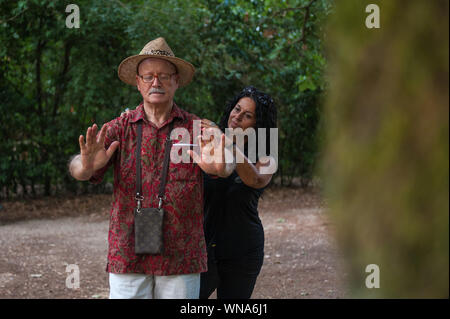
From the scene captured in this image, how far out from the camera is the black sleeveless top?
3502 mm

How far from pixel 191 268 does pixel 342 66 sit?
227cm

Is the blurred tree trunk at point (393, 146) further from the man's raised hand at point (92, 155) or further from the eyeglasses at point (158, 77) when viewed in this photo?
the eyeglasses at point (158, 77)

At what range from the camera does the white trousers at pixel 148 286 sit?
9.54 ft

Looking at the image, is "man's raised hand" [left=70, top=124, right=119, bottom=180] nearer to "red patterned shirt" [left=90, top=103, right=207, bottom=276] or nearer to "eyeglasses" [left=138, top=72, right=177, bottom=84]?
"red patterned shirt" [left=90, top=103, right=207, bottom=276]

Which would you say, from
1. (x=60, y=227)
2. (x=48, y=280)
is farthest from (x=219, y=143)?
(x=60, y=227)

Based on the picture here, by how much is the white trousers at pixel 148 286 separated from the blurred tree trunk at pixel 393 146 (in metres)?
2.20

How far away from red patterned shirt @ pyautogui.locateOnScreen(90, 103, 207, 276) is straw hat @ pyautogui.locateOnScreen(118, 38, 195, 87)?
448 millimetres

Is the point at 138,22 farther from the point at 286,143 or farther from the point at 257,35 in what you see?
the point at 286,143

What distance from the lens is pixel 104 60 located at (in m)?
12.1

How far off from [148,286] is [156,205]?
0.44 metres

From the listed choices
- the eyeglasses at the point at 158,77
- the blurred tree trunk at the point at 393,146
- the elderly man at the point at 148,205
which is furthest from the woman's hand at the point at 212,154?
the blurred tree trunk at the point at 393,146

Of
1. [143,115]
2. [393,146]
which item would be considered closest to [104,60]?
[143,115]

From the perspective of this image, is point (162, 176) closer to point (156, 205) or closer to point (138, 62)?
point (156, 205)

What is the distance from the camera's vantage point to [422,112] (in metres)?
0.73
